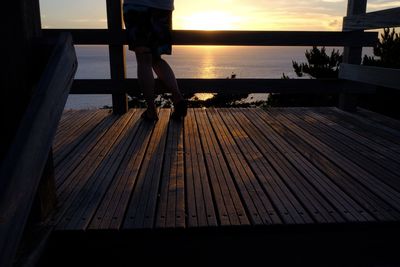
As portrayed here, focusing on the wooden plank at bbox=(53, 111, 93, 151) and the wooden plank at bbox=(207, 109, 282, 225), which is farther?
the wooden plank at bbox=(53, 111, 93, 151)

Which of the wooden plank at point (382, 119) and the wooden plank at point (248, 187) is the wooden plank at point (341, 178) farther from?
the wooden plank at point (382, 119)

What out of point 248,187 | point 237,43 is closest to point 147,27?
point 237,43

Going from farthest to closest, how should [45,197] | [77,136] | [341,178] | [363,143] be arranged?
1. [77,136]
2. [363,143]
3. [341,178]
4. [45,197]

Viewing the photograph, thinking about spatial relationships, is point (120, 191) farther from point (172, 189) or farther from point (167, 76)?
point (167, 76)

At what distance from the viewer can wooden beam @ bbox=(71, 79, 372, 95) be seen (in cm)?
416

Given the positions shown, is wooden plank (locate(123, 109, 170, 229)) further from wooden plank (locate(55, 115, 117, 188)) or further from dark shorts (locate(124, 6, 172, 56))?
dark shorts (locate(124, 6, 172, 56))

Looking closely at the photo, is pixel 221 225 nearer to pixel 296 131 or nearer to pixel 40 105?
pixel 40 105

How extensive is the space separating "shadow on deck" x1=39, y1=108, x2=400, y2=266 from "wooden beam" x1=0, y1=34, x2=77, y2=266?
1.63 feet

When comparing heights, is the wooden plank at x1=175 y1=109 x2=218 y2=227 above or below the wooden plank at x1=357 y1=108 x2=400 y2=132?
above

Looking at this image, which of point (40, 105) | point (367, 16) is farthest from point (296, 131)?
point (40, 105)

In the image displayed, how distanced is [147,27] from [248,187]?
87.4 inches

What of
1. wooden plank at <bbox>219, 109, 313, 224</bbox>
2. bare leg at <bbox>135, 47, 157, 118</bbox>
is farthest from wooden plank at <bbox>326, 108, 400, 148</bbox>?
bare leg at <bbox>135, 47, 157, 118</bbox>

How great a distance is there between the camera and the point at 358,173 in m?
2.40

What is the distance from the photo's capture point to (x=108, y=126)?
373 cm
